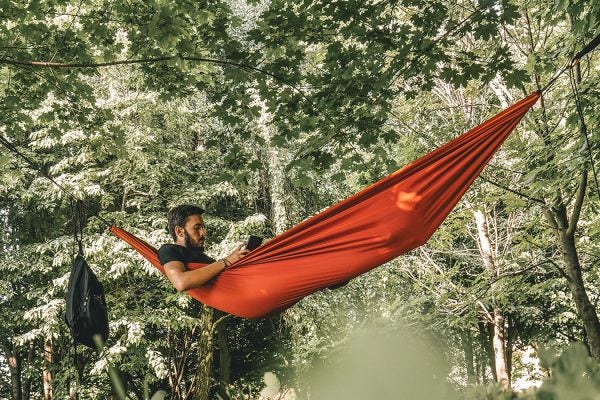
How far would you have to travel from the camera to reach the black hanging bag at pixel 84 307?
253 cm

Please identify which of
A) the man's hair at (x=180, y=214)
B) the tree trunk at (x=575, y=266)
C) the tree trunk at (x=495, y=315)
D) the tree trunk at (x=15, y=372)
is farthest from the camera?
the tree trunk at (x=15, y=372)

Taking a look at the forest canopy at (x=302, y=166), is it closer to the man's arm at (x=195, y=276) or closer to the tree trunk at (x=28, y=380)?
the tree trunk at (x=28, y=380)

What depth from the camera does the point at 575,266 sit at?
3572mm

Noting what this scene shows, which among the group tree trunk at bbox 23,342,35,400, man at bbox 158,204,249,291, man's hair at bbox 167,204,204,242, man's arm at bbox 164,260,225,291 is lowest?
man's arm at bbox 164,260,225,291

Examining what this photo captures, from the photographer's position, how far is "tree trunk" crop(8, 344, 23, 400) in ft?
26.5

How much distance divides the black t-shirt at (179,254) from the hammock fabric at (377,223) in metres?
0.36

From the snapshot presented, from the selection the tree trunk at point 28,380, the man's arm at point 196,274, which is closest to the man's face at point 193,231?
the man's arm at point 196,274

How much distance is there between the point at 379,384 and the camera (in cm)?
27

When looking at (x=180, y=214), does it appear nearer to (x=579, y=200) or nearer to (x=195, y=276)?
(x=195, y=276)

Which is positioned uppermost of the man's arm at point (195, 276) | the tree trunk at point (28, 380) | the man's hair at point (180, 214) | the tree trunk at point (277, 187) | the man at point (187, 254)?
the tree trunk at point (277, 187)

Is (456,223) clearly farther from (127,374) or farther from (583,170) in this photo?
(127,374)

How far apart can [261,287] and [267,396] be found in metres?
1.77

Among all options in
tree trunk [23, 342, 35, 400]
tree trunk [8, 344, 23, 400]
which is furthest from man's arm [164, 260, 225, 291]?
tree trunk [8, 344, 23, 400]

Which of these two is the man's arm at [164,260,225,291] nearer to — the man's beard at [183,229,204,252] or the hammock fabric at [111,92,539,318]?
the hammock fabric at [111,92,539,318]
